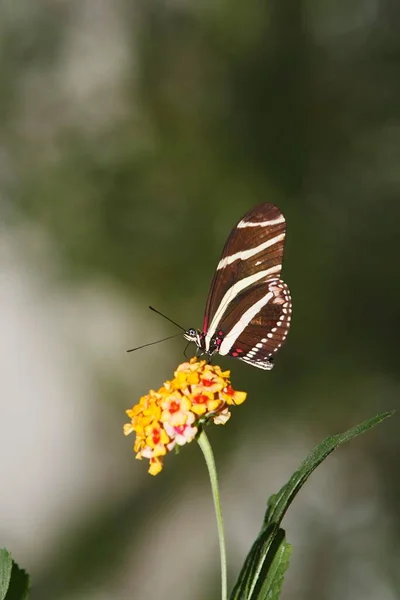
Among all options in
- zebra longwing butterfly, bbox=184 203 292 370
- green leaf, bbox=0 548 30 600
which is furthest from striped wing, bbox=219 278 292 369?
green leaf, bbox=0 548 30 600

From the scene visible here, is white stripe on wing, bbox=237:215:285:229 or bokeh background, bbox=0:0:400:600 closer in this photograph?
white stripe on wing, bbox=237:215:285:229

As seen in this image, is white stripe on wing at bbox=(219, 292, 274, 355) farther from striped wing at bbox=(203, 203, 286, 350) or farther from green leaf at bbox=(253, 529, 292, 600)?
green leaf at bbox=(253, 529, 292, 600)

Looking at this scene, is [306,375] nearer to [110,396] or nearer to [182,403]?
[110,396]

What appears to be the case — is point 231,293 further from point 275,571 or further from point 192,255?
point 192,255

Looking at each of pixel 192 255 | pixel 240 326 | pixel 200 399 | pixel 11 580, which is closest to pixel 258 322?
pixel 240 326

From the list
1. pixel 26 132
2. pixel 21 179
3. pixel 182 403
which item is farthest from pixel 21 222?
pixel 182 403

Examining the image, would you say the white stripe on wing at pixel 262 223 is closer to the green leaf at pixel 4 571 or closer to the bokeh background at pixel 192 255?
the green leaf at pixel 4 571
